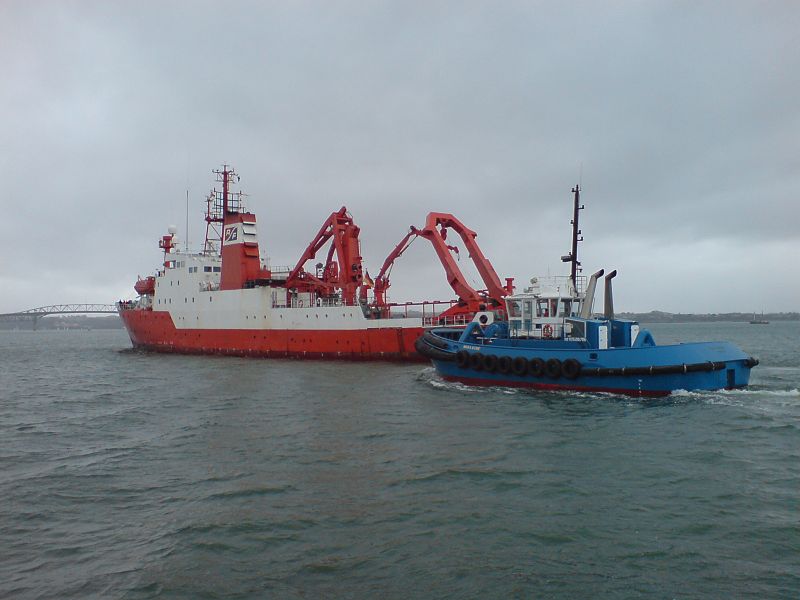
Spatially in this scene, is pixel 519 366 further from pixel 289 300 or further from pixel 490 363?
pixel 289 300

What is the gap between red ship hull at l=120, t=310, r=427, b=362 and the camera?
89.9 ft

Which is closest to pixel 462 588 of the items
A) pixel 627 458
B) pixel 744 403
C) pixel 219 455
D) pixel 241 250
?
pixel 627 458

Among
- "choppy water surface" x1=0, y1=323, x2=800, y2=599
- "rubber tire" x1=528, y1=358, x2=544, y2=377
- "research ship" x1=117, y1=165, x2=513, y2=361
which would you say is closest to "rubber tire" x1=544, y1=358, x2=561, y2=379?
"rubber tire" x1=528, y1=358, x2=544, y2=377

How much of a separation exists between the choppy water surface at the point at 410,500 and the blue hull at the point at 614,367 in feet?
2.37

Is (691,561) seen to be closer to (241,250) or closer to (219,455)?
(219,455)

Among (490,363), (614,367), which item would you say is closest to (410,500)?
(614,367)

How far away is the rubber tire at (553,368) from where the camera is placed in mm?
16672

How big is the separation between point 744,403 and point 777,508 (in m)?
7.90

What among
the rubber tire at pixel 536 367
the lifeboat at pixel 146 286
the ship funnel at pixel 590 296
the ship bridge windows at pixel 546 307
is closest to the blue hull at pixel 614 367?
the rubber tire at pixel 536 367

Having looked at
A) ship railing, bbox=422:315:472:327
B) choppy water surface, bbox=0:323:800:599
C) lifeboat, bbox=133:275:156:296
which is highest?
lifeboat, bbox=133:275:156:296

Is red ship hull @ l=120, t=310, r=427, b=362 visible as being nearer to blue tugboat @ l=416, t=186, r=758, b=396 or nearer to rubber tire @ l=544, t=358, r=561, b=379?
blue tugboat @ l=416, t=186, r=758, b=396

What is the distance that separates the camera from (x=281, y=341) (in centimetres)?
3091

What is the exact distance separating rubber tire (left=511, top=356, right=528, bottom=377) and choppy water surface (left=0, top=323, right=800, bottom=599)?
1903 mm

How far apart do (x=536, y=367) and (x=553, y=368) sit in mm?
546
